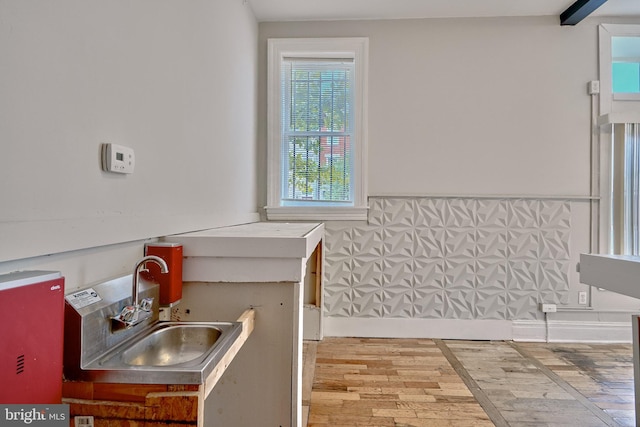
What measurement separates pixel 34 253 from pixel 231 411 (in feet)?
3.09

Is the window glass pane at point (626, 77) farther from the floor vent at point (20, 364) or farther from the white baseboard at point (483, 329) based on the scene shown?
the floor vent at point (20, 364)

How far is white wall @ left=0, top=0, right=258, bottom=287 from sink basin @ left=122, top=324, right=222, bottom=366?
257 millimetres

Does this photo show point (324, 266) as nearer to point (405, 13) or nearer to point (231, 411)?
point (231, 411)

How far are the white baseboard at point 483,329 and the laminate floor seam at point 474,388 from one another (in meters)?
0.18

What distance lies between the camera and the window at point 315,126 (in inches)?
129

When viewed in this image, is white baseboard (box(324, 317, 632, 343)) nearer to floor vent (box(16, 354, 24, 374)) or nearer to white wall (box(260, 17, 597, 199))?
white wall (box(260, 17, 597, 199))

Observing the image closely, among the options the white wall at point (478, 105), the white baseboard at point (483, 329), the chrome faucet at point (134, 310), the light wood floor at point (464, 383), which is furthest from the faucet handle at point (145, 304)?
the white wall at point (478, 105)

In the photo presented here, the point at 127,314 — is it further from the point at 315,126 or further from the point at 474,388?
the point at 315,126

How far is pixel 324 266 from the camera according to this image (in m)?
3.24

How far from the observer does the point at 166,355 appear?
4.07 feet

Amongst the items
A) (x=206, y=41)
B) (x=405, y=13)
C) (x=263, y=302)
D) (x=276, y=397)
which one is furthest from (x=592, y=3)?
(x=276, y=397)

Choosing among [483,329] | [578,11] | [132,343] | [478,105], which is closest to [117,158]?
[132,343]

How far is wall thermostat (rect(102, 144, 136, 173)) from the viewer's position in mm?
1162

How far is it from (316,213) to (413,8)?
1.91 metres
